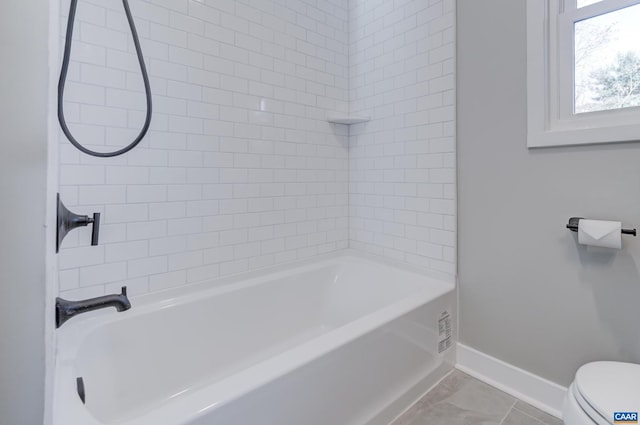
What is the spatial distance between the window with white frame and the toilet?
2.89 ft

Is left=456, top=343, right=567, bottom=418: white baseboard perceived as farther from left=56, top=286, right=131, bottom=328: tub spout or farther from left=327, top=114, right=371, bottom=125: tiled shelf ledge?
left=56, top=286, right=131, bottom=328: tub spout

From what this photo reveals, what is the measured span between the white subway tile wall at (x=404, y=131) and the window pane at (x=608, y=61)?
1.87 ft

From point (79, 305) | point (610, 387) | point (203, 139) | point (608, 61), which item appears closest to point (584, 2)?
point (608, 61)

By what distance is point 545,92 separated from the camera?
142 cm

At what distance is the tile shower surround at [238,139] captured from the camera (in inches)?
54.3

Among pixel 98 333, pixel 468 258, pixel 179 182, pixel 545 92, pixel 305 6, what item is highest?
pixel 305 6

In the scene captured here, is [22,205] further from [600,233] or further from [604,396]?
[600,233]

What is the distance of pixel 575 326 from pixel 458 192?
0.83 m

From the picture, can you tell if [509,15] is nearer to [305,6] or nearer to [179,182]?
[305,6]

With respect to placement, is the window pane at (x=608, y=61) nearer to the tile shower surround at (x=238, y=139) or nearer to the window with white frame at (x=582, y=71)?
the window with white frame at (x=582, y=71)

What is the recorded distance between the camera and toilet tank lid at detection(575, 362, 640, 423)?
0.87 metres

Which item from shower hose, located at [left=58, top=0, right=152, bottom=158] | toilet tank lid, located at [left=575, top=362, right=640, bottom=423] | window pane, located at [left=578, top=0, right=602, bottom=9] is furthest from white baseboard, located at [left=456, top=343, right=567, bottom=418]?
shower hose, located at [left=58, top=0, right=152, bottom=158]

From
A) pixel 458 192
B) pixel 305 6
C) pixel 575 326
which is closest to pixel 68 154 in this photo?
pixel 305 6

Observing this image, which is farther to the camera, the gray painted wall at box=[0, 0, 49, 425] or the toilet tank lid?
the toilet tank lid
